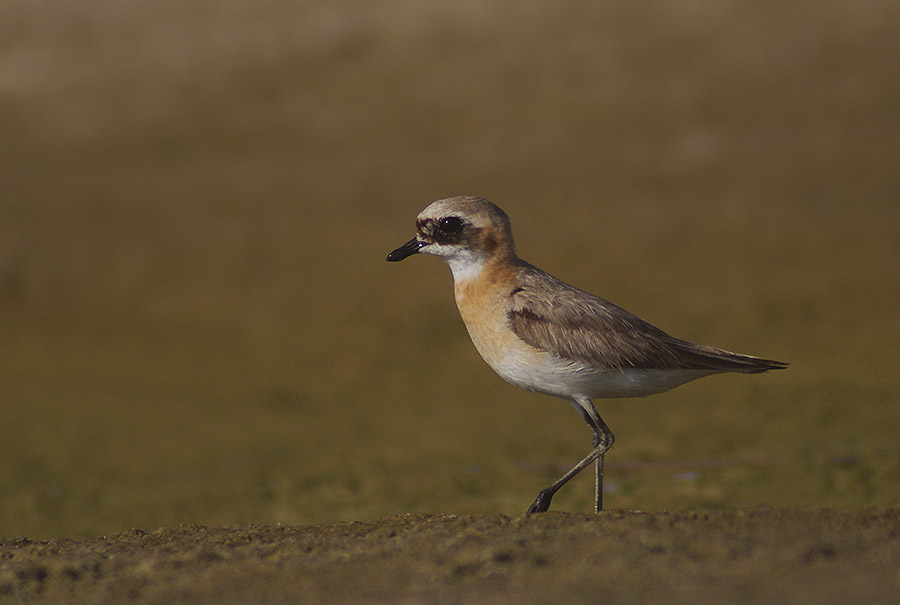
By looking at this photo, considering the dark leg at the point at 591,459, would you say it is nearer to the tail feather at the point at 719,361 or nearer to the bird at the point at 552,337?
the bird at the point at 552,337

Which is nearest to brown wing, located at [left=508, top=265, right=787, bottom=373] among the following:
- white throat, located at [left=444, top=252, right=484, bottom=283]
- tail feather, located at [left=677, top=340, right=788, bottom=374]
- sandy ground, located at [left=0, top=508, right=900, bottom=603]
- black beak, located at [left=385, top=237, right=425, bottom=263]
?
tail feather, located at [left=677, top=340, right=788, bottom=374]

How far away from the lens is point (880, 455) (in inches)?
316

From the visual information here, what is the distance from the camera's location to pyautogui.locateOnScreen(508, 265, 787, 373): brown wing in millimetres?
6176

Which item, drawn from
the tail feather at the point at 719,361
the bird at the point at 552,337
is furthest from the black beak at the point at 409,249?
the tail feather at the point at 719,361

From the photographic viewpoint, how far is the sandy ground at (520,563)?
13.6 ft

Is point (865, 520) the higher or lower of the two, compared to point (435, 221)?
lower

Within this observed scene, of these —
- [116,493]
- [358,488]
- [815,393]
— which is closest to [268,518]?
[358,488]

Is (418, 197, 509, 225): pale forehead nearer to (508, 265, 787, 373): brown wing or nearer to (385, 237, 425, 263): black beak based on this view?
(385, 237, 425, 263): black beak

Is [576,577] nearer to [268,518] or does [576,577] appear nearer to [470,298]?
[470,298]

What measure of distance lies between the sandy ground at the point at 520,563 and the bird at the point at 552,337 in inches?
34.7

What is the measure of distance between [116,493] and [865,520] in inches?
271

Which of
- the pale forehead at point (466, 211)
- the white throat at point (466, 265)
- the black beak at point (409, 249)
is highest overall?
the pale forehead at point (466, 211)

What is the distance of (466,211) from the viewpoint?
21.6 ft

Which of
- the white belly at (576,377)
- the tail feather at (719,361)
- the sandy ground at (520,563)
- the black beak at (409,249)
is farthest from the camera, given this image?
the black beak at (409,249)
